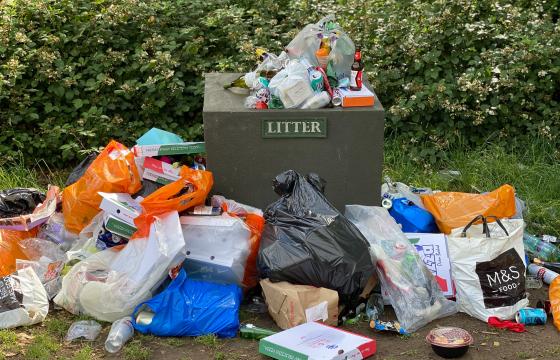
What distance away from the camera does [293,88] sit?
5184mm

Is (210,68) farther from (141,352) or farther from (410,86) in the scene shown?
(141,352)

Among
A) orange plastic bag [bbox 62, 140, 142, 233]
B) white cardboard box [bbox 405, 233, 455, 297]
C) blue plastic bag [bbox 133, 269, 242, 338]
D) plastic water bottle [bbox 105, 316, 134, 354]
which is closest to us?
plastic water bottle [bbox 105, 316, 134, 354]

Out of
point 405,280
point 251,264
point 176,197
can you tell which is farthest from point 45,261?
point 405,280

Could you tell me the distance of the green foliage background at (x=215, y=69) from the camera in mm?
6621

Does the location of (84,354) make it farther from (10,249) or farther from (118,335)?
(10,249)

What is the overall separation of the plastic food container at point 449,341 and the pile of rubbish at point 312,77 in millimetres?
1513

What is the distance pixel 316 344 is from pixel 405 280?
0.76 meters

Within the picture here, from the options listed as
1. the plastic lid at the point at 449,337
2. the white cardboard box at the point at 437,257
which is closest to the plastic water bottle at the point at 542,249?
the white cardboard box at the point at 437,257

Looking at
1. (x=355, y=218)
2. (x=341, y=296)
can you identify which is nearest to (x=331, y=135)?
(x=355, y=218)

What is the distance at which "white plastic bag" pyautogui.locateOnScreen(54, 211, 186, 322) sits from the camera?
15.1 feet

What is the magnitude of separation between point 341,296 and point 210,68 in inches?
115

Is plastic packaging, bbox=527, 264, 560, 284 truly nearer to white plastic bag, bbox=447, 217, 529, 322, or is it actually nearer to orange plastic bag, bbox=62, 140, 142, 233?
white plastic bag, bbox=447, 217, 529, 322

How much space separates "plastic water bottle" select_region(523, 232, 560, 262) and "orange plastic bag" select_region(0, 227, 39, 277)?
310cm

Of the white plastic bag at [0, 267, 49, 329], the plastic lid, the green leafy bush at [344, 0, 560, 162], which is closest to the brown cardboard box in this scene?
the plastic lid
